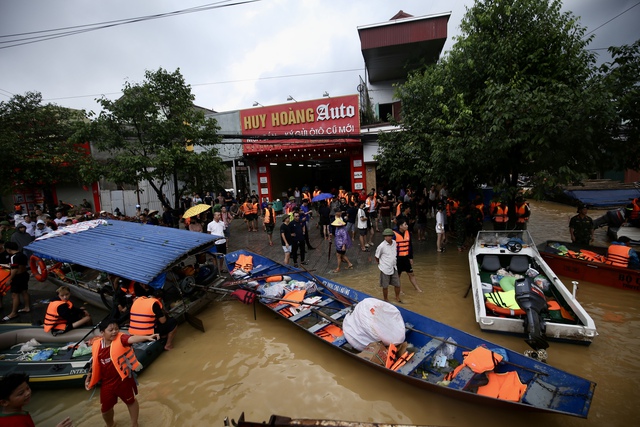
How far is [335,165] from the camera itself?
2888cm

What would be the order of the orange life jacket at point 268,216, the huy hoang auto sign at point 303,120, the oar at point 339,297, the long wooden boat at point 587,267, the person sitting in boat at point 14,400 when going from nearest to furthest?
the person sitting in boat at point 14,400, the oar at point 339,297, the long wooden boat at point 587,267, the orange life jacket at point 268,216, the huy hoang auto sign at point 303,120

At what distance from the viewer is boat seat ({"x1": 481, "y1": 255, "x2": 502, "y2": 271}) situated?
732 centimetres

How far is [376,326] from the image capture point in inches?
199

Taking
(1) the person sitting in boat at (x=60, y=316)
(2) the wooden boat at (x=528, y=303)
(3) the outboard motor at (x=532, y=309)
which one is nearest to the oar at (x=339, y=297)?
(2) the wooden boat at (x=528, y=303)

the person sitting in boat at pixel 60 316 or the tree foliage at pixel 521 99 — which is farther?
the tree foliage at pixel 521 99

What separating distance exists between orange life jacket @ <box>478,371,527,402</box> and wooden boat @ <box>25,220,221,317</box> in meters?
5.72

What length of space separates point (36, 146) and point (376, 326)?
19.5 metres

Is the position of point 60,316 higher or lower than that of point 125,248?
lower

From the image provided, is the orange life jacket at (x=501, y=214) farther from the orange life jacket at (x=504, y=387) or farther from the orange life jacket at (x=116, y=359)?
the orange life jacket at (x=116, y=359)

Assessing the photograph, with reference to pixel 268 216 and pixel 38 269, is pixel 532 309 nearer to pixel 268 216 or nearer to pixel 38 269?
pixel 268 216

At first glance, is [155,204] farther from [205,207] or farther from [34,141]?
[205,207]

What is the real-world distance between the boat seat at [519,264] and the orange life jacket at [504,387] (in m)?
3.79

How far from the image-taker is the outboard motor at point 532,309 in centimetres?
482

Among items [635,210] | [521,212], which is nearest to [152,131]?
[521,212]
